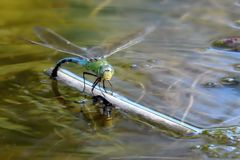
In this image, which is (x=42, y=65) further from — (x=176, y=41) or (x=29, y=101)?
(x=176, y=41)

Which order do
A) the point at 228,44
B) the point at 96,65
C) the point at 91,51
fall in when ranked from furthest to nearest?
the point at 228,44, the point at 91,51, the point at 96,65

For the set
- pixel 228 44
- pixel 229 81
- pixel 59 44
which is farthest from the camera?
pixel 228 44

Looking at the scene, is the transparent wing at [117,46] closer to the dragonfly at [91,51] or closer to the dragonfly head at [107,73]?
the dragonfly at [91,51]

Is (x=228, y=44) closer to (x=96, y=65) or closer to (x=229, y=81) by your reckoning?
(x=229, y=81)

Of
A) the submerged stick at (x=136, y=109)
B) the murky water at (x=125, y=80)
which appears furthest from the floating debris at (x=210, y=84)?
the submerged stick at (x=136, y=109)

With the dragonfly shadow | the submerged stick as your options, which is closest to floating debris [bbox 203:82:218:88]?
the submerged stick

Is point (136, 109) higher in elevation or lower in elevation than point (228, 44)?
lower

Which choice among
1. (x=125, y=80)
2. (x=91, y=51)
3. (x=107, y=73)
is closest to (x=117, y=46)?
(x=91, y=51)
